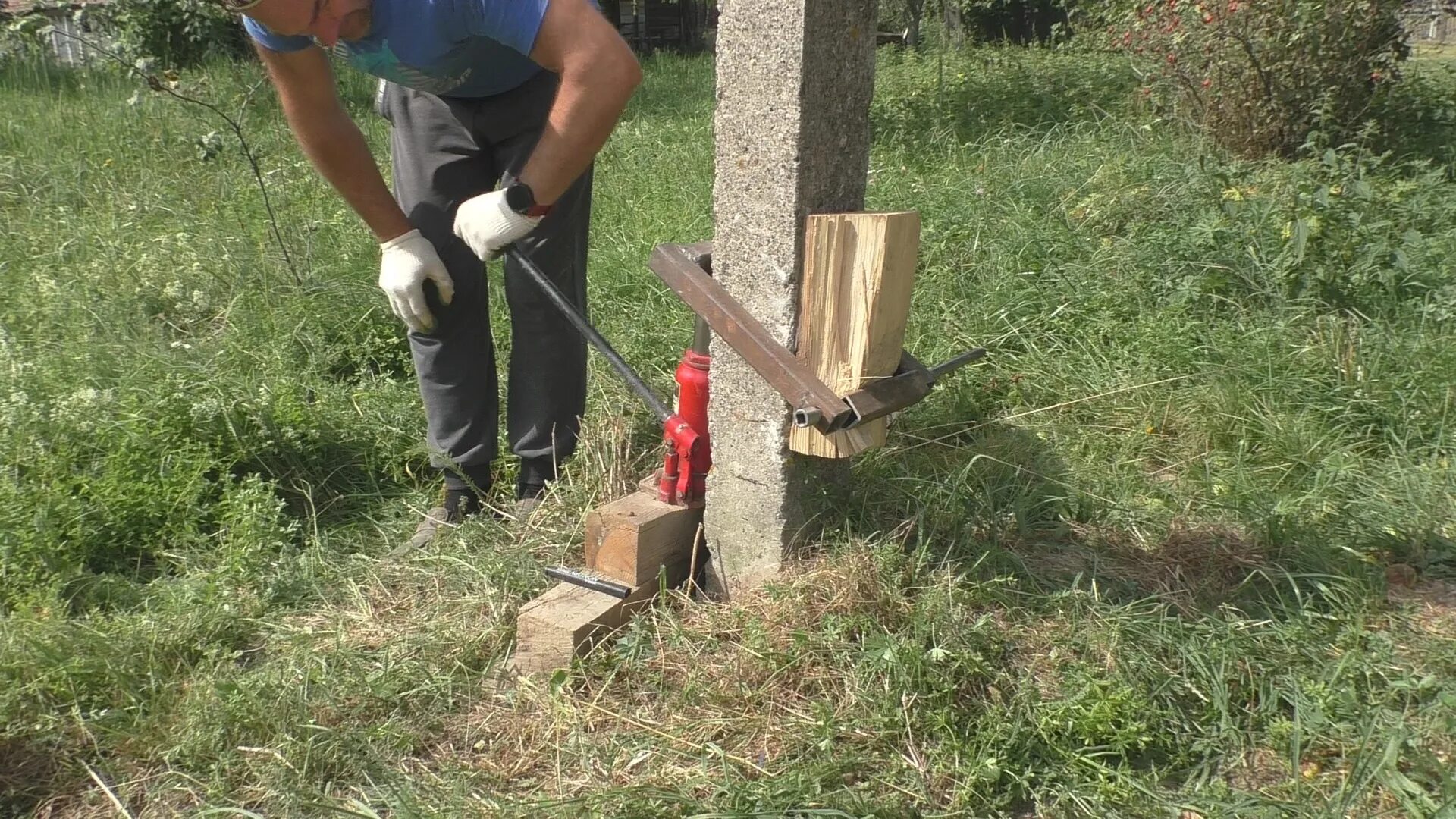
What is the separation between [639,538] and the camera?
224cm

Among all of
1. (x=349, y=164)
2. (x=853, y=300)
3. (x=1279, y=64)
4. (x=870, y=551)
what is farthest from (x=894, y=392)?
(x=1279, y=64)

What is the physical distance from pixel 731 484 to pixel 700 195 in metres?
3.18

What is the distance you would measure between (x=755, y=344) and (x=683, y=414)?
46 centimetres

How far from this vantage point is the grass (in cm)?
188

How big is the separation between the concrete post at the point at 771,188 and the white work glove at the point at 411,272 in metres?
0.78

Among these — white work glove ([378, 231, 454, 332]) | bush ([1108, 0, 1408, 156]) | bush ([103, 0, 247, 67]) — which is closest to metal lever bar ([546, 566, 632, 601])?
white work glove ([378, 231, 454, 332])

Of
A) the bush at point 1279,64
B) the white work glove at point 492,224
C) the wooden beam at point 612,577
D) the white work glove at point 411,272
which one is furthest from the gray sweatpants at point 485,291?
Result: the bush at point 1279,64

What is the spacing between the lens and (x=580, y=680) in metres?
2.12

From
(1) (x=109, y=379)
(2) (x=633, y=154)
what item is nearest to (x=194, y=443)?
(1) (x=109, y=379)

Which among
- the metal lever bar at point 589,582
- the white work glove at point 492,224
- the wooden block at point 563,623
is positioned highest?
the white work glove at point 492,224

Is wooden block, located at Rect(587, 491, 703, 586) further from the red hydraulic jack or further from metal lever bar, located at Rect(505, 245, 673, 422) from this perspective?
metal lever bar, located at Rect(505, 245, 673, 422)

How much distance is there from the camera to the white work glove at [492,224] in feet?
7.53

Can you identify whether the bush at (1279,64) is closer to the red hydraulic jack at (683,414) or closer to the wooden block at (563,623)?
the red hydraulic jack at (683,414)

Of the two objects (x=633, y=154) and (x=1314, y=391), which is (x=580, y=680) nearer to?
(x=1314, y=391)
